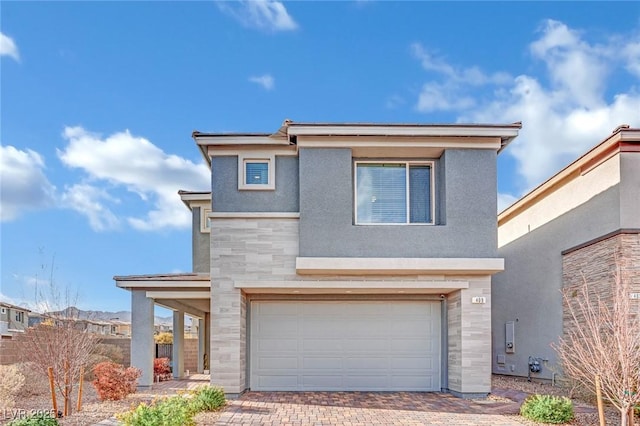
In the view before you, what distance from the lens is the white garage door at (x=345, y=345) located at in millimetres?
13695

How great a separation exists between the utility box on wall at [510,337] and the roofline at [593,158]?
3.89 m

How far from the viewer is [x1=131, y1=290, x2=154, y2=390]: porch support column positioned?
15.0 m

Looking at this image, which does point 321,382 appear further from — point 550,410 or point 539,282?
point 539,282

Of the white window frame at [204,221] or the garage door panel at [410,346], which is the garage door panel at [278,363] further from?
the white window frame at [204,221]

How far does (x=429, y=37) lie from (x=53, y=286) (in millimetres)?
11734

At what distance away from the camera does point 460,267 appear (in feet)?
40.4

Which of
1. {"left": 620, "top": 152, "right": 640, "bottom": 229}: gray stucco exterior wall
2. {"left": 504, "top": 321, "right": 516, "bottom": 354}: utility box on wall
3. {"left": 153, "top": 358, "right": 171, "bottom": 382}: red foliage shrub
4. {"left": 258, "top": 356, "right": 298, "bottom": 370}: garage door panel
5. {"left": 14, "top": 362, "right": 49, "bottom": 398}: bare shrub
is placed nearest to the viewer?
{"left": 620, "top": 152, "right": 640, "bottom": 229}: gray stucco exterior wall

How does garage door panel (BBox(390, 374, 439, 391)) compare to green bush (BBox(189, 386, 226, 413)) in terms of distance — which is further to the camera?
garage door panel (BBox(390, 374, 439, 391))

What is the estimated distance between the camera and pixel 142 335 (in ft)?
49.6

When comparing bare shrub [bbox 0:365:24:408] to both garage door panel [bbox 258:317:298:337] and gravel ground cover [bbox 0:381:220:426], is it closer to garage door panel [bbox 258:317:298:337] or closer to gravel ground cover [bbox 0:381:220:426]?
gravel ground cover [bbox 0:381:220:426]

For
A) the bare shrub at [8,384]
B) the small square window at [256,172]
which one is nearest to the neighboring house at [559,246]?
the small square window at [256,172]

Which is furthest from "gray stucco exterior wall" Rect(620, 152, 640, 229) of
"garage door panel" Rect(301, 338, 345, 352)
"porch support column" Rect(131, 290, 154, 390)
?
"porch support column" Rect(131, 290, 154, 390)

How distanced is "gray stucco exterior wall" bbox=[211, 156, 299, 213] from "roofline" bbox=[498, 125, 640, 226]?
7.16 meters

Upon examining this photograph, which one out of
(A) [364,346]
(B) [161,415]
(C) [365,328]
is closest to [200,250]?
(C) [365,328]
